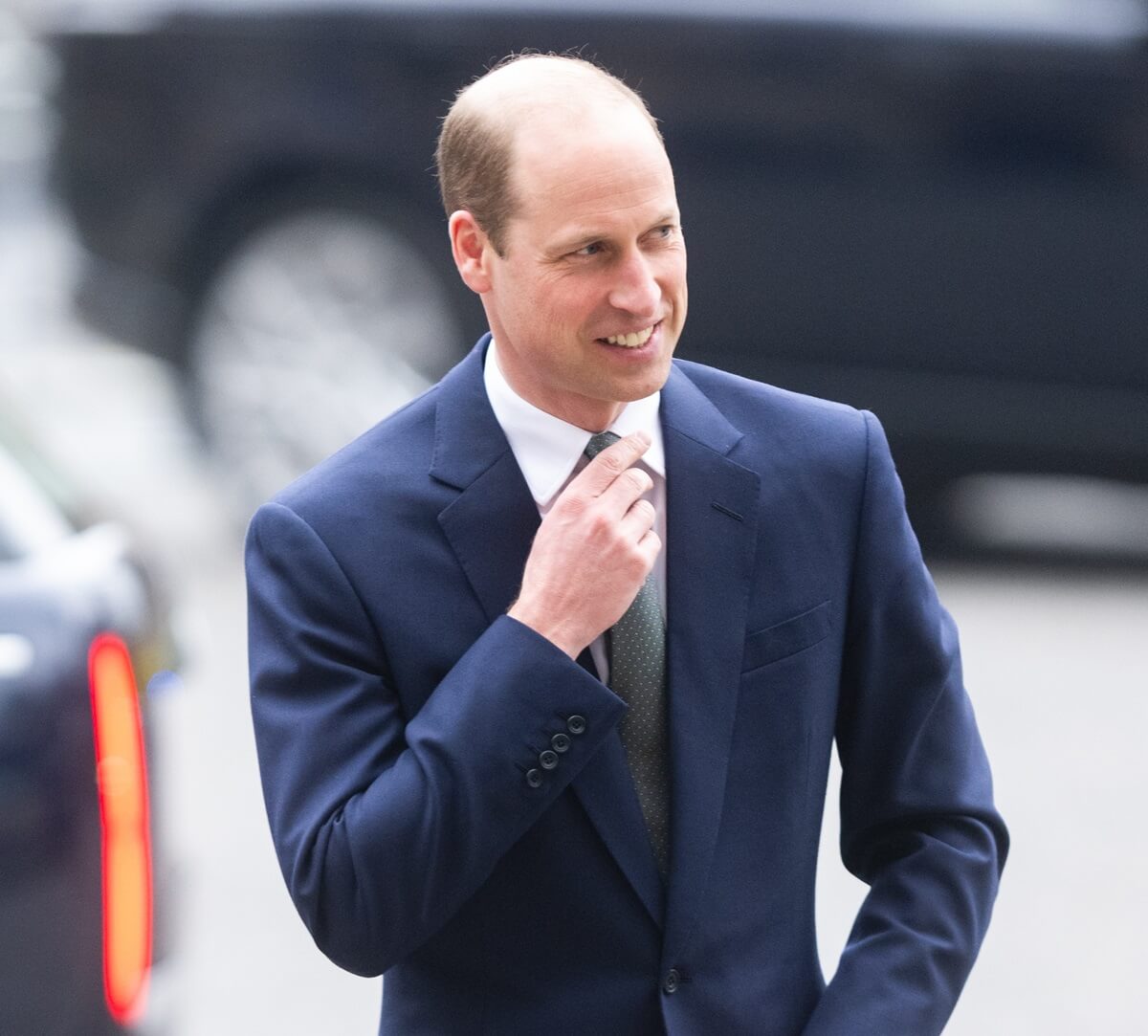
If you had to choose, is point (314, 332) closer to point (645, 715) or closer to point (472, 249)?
point (472, 249)

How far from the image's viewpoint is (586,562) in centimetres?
193

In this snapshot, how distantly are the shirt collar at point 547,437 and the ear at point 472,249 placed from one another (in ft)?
0.34

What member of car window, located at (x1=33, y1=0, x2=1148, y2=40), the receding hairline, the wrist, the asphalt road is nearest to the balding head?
the receding hairline

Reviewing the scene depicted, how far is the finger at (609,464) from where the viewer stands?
1.98 meters

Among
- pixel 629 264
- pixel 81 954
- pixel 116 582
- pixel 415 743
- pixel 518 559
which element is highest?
pixel 629 264

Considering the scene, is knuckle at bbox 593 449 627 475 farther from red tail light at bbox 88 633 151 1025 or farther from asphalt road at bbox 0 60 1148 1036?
asphalt road at bbox 0 60 1148 1036

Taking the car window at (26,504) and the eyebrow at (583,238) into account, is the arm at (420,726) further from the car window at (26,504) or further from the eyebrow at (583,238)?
the car window at (26,504)

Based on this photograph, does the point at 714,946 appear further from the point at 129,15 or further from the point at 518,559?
the point at 129,15

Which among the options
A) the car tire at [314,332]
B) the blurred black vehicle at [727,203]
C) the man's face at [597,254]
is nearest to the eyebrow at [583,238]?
the man's face at [597,254]

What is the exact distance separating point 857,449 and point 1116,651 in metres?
4.39

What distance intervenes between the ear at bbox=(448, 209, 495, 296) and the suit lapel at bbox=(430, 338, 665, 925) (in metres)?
0.11

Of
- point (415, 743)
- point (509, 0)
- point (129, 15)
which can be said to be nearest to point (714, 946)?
point (415, 743)

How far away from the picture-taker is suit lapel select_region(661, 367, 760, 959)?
78.7 inches

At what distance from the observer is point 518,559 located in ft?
6.68
